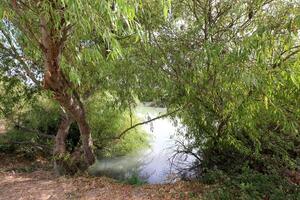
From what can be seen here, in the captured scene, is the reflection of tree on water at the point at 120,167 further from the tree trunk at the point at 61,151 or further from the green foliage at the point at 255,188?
the green foliage at the point at 255,188

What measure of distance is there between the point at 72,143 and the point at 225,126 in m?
4.55

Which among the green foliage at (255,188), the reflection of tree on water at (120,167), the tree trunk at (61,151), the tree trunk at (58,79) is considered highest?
the tree trunk at (58,79)

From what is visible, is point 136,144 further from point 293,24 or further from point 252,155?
point 293,24

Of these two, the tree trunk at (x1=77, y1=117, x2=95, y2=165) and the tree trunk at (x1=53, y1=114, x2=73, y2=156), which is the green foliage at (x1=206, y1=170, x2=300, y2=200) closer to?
the tree trunk at (x1=77, y1=117, x2=95, y2=165)

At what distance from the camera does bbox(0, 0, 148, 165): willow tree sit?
2.49m

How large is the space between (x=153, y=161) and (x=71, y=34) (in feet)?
16.5

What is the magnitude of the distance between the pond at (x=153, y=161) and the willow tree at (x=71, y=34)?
1.36 meters

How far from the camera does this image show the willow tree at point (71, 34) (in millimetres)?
2492

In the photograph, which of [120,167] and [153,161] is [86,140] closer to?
[120,167]

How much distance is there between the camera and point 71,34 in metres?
3.93

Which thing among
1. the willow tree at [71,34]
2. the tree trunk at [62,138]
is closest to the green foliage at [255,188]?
the willow tree at [71,34]

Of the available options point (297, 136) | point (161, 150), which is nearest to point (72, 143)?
point (161, 150)

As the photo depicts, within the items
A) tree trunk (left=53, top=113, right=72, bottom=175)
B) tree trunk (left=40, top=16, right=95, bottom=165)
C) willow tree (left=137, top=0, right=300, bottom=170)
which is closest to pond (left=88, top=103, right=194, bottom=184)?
tree trunk (left=53, top=113, right=72, bottom=175)

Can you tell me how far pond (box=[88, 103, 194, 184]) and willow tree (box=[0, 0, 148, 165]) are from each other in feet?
4.45
